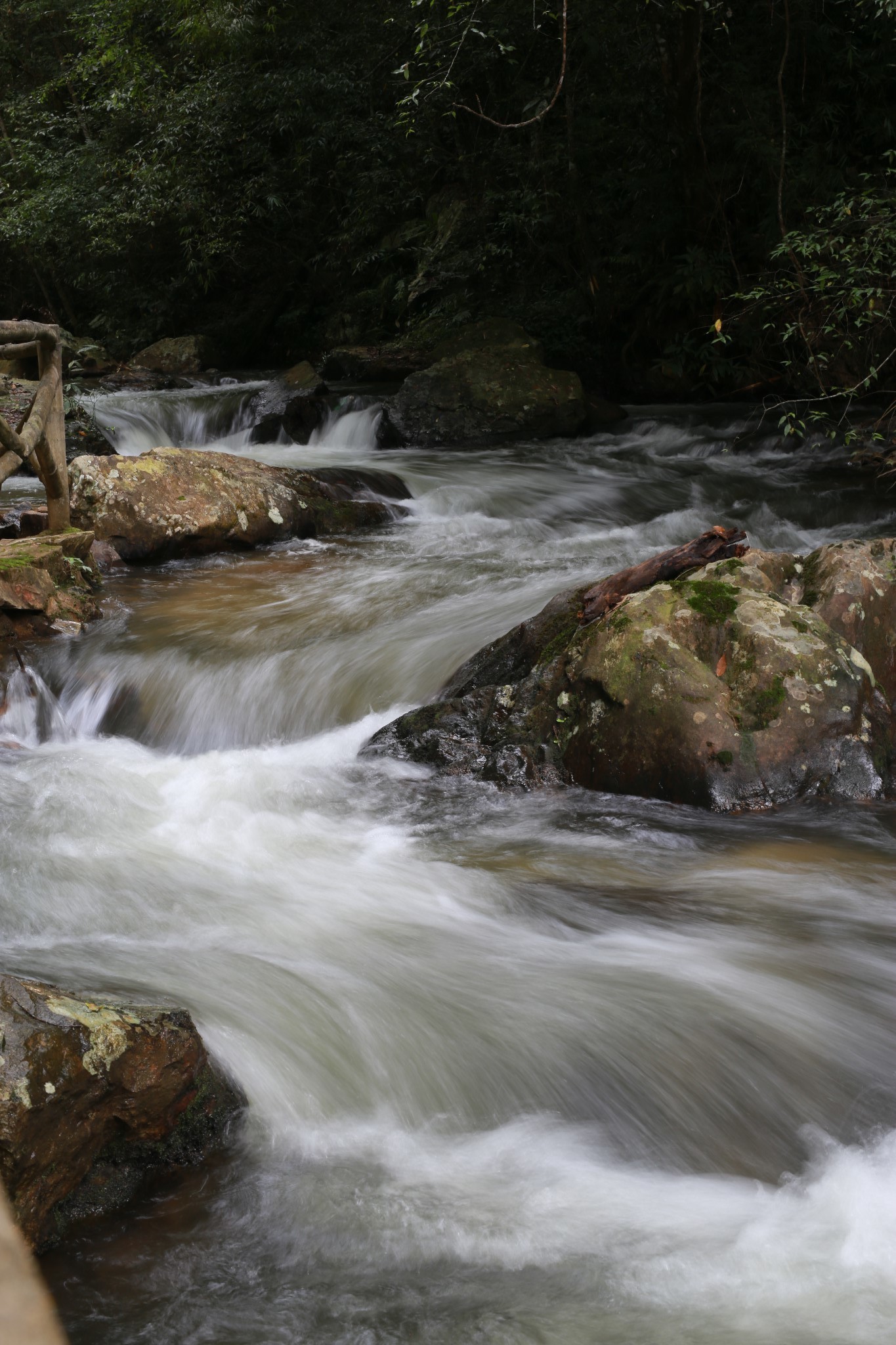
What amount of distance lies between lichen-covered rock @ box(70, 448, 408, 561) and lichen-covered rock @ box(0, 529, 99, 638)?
0.69 meters

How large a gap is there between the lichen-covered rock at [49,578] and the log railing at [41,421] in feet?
1.18

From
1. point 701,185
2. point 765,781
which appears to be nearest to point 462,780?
point 765,781

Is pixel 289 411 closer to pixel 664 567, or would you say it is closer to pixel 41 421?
pixel 41 421

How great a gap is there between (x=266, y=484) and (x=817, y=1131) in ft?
22.4

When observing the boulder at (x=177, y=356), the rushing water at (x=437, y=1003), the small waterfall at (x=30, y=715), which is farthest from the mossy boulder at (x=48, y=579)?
the boulder at (x=177, y=356)

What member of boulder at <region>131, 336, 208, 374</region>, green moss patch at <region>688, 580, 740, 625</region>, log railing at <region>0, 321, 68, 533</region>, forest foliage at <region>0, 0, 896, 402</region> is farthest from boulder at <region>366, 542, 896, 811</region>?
boulder at <region>131, 336, 208, 374</region>

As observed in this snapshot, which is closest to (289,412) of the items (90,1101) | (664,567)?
(664,567)

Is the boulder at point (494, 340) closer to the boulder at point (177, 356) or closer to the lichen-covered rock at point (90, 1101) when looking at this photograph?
the boulder at point (177, 356)

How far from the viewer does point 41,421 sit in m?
6.25

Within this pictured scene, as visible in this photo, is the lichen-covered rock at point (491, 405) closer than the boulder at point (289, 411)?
Yes

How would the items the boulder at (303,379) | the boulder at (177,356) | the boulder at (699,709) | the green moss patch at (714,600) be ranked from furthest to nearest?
the boulder at (177,356)
the boulder at (303,379)
the green moss patch at (714,600)
the boulder at (699,709)

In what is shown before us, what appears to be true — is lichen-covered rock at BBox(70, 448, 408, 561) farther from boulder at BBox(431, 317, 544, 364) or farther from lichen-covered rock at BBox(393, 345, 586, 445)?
boulder at BBox(431, 317, 544, 364)

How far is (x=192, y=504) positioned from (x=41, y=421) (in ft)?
5.90

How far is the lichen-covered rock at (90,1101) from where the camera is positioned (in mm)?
2055
